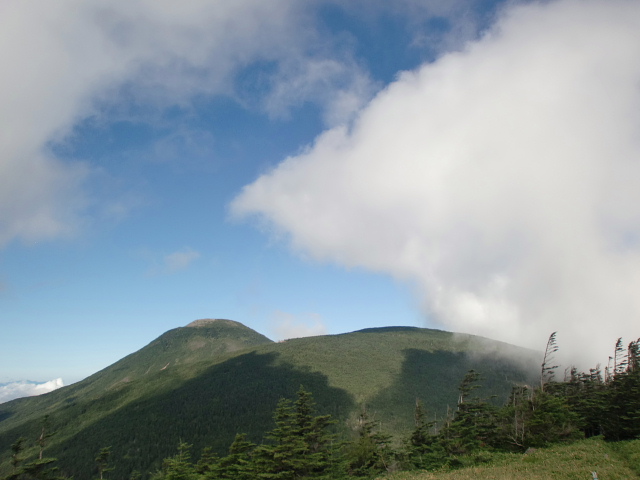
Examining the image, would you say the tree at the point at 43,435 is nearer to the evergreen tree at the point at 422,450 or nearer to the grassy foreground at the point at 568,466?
the evergreen tree at the point at 422,450

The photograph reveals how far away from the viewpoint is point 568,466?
25.8 metres

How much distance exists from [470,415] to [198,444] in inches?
6344

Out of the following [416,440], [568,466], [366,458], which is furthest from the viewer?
[416,440]

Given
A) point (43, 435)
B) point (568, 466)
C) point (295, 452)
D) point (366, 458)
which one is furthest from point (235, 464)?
point (568, 466)

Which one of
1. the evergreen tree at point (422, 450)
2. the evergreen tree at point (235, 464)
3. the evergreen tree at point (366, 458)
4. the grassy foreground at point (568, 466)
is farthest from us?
→ the evergreen tree at point (366, 458)

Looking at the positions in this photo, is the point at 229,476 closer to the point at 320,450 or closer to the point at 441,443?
the point at 320,450

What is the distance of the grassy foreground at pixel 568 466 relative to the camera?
2325 cm

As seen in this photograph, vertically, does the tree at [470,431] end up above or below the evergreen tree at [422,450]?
above

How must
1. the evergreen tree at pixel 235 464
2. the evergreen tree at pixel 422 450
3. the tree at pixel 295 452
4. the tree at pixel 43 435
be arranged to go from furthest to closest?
the tree at pixel 43 435, the evergreen tree at pixel 422 450, the evergreen tree at pixel 235 464, the tree at pixel 295 452

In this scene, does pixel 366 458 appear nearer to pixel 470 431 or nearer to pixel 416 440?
pixel 416 440

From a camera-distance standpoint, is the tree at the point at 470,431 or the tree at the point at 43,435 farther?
the tree at the point at 43,435

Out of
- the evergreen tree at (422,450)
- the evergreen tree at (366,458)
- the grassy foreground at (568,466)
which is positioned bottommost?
the evergreen tree at (366,458)

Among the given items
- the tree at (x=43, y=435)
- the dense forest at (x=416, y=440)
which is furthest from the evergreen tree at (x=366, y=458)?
the tree at (x=43, y=435)

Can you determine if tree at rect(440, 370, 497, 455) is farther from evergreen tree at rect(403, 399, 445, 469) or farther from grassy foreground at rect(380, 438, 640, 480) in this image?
grassy foreground at rect(380, 438, 640, 480)
